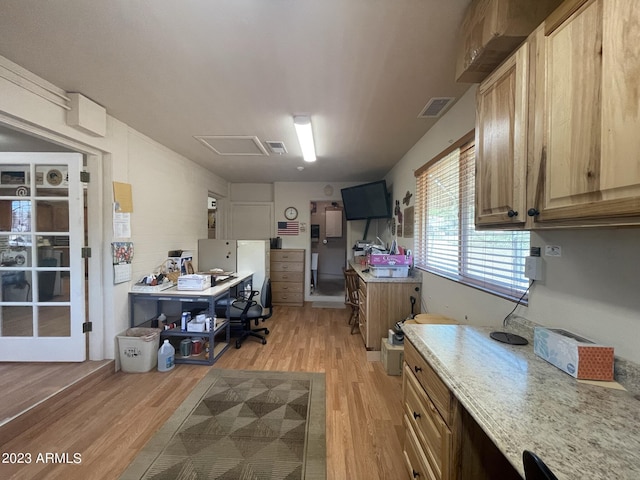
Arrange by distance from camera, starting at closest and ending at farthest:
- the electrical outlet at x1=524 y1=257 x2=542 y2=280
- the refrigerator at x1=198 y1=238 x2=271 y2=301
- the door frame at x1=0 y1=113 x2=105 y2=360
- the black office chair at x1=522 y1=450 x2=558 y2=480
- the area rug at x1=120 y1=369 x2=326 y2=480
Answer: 1. the black office chair at x1=522 y1=450 x2=558 y2=480
2. the electrical outlet at x1=524 y1=257 x2=542 y2=280
3. the area rug at x1=120 y1=369 x2=326 y2=480
4. the door frame at x1=0 y1=113 x2=105 y2=360
5. the refrigerator at x1=198 y1=238 x2=271 y2=301

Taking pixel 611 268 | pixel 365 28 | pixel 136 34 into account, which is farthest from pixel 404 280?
pixel 136 34

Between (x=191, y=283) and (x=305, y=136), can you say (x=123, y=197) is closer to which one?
(x=191, y=283)

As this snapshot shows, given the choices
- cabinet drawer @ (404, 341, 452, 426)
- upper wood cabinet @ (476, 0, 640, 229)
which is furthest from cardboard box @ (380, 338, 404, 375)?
upper wood cabinet @ (476, 0, 640, 229)

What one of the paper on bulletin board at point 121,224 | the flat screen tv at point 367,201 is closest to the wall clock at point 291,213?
the flat screen tv at point 367,201

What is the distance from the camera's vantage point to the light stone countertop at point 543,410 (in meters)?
0.64

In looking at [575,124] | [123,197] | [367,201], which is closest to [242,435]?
[575,124]

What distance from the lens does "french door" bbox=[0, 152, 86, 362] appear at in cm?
249

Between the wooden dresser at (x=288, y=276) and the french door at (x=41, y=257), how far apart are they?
307 centimetres

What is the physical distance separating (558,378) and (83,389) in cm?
329

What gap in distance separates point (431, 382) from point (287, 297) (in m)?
4.30

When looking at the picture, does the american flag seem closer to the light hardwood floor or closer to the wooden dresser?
the wooden dresser

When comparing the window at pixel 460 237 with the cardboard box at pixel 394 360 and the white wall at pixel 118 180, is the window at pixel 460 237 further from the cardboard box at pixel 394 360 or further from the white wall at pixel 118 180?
the white wall at pixel 118 180

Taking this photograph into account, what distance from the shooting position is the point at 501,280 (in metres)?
1.73

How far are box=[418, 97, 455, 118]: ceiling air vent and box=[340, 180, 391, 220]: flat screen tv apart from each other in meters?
2.03
